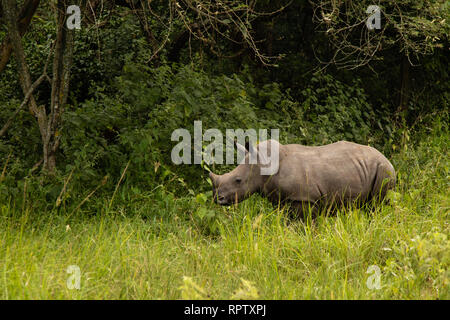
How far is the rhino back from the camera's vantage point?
5.01 m

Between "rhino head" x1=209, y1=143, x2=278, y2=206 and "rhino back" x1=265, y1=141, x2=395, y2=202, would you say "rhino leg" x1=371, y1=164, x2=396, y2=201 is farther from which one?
"rhino head" x1=209, y1=143, x2=278, y2=206

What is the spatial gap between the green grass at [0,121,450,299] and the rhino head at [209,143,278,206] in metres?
0.22

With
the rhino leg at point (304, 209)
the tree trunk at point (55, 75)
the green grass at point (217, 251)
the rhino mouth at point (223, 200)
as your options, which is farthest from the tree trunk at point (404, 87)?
the tree trunk at point (55, 75)

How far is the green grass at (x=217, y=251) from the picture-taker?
388 cm

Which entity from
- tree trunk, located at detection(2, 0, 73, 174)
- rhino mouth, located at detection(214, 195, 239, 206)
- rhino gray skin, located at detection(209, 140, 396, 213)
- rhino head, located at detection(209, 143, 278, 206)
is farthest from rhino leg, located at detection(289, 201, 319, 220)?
tree trunk, located at detection(2, 0, 73, 174)

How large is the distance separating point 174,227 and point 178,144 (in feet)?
4.13

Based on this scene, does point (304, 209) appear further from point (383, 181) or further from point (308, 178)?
point (383, 181)

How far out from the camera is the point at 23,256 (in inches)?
162

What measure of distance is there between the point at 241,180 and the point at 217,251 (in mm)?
712

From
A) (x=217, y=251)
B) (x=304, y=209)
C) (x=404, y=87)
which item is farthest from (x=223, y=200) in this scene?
(x=404, y=87)

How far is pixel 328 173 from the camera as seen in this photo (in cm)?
505

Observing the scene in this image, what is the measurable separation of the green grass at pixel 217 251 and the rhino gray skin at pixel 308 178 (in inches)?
7.2

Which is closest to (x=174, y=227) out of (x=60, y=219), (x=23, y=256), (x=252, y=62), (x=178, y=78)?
(x=60, y=219)
